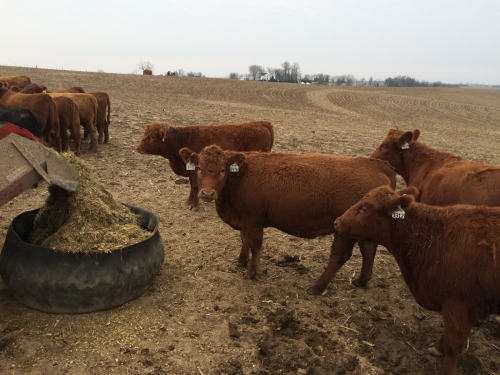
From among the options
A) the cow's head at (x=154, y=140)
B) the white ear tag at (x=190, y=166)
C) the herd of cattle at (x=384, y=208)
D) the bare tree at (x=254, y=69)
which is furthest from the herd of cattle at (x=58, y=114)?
the bare tree at (x=254, y=69)

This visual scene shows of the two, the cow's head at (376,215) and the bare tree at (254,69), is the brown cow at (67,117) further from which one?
the bare tree at (254,69)

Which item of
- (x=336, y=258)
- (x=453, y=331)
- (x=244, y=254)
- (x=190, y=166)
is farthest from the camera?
(x=244, y=254)

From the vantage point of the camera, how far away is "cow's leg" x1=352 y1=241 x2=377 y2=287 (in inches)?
201

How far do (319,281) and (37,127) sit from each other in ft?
24.1

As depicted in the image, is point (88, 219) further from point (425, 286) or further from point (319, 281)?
point (425, 286)

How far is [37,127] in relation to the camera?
8.80 meters

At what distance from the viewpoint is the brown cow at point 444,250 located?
3359mm

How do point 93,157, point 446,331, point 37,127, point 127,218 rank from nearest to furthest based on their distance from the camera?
point 446,331 → point 127,218 → point 37,127 → point 93,157

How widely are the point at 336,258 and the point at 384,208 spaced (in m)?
1.30

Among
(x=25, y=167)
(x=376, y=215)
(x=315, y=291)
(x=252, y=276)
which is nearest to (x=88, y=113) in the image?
(x=25, y=167)

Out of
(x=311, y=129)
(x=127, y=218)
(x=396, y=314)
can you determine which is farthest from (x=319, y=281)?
(x=311, y=129)

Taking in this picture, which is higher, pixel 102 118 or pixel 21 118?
pixel 21 118

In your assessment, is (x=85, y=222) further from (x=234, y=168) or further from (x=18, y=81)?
(x=18, y=81)

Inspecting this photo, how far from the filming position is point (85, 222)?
171 inches
